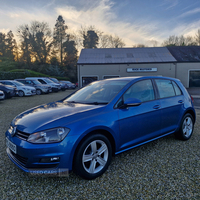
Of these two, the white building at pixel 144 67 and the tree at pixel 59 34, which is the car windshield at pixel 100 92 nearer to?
the white building at pixel 144 67

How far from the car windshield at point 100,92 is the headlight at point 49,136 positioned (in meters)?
1.00

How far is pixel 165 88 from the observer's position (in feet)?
12.9

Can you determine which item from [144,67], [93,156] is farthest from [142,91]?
[144,67]

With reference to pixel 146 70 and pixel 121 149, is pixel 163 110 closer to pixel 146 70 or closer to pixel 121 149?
pixel 121 149

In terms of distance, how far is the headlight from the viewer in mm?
2266

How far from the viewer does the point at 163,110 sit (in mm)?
3564

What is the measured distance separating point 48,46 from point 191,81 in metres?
35.5

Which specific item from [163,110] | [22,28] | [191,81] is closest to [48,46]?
[22,28]

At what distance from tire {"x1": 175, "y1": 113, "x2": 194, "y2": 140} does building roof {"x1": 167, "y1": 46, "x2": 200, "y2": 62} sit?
24.4m

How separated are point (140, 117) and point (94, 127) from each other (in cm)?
104

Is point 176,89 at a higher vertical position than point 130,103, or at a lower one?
higher

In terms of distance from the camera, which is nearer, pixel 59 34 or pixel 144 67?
pixel 144 67

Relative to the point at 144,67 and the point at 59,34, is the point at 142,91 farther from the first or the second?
the point at 59,34

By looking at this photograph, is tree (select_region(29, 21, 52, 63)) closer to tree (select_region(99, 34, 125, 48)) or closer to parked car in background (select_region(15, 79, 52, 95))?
tree (select_region(99, 34, 125, 48))
